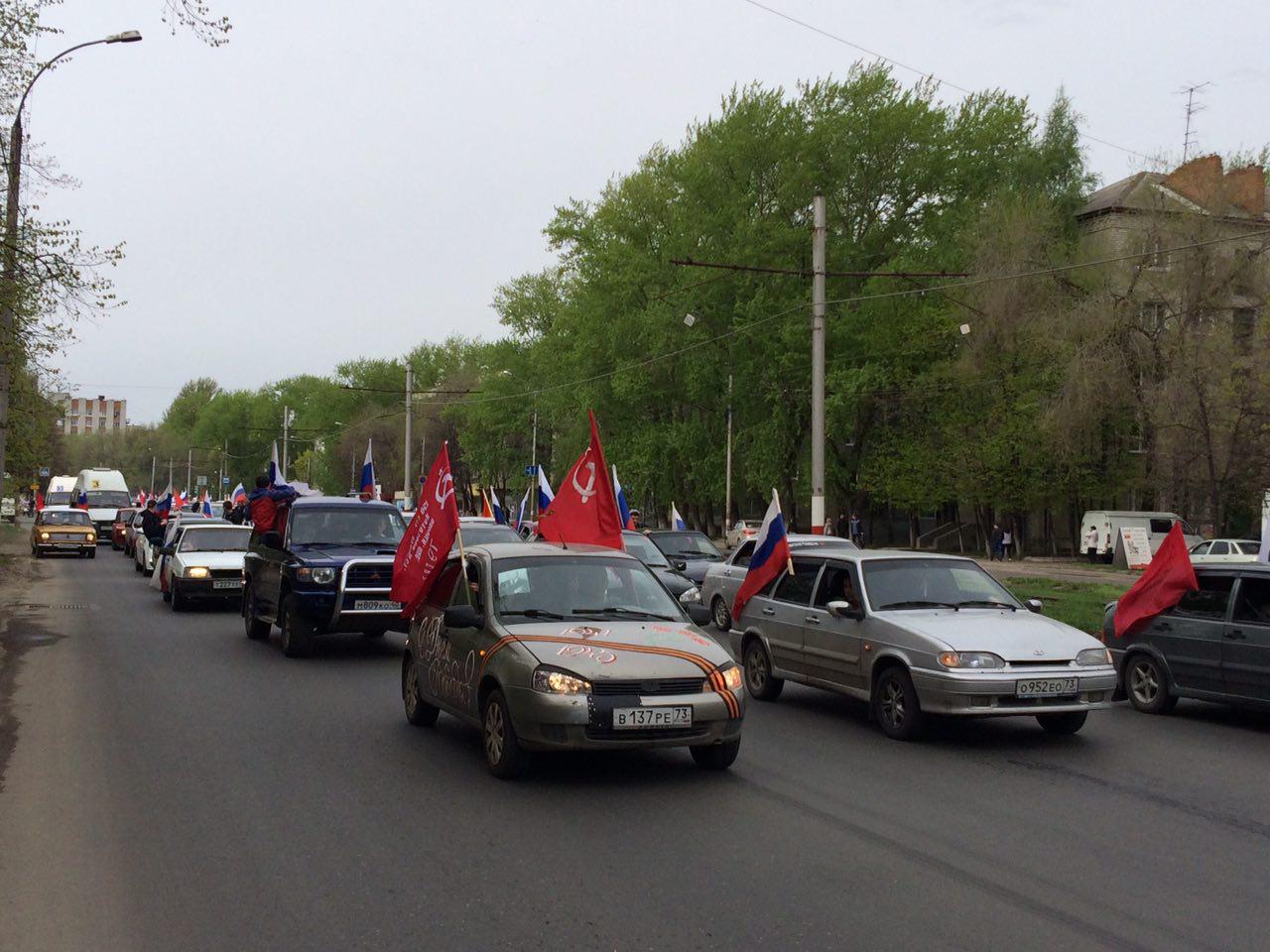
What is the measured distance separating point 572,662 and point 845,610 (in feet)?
12.0

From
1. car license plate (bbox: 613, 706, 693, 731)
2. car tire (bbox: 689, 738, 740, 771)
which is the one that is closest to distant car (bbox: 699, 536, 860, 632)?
car tire (bbox: 689, 738, 740, 771)

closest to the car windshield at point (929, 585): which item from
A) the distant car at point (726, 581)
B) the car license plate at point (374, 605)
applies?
the distant car at point (726, 581)

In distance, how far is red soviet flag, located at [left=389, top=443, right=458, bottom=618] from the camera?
10383mm

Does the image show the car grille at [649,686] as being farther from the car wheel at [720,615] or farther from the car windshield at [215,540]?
the car windshield at [215,540]

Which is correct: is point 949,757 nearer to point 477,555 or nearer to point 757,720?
point 757,720

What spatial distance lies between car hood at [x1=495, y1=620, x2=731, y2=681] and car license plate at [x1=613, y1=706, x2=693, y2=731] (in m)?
0.20

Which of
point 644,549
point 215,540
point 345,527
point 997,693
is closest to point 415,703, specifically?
point 997,693

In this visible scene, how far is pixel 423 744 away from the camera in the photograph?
9625mm

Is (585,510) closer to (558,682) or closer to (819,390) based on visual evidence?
(558,682)

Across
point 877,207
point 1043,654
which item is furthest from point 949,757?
point 877,207

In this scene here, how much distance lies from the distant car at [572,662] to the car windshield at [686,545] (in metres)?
15.0

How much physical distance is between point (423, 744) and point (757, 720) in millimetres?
3004

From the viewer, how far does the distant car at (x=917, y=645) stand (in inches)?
382

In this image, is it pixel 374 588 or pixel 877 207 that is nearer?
pixel 374 588
